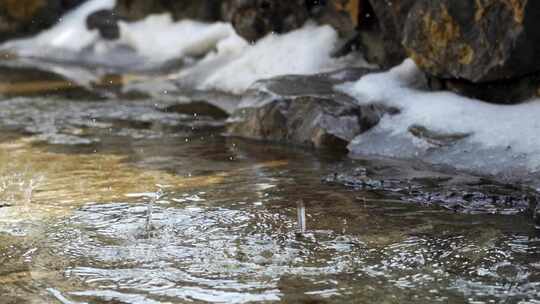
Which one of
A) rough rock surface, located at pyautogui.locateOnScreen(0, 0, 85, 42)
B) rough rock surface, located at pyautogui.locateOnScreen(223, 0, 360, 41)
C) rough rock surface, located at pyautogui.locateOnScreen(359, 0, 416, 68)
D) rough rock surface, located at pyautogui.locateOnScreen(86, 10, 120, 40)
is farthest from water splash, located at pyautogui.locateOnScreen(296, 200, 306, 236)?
rough rock surface, located at pyautogui.locateOnScreen(0, 0, 85, 42)

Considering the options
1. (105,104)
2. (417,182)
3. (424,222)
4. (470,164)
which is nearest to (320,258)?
(424,222)

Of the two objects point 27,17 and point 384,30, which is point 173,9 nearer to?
point 27,17

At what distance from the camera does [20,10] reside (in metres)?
19.7

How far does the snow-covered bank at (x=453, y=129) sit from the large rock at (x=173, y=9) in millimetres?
6989

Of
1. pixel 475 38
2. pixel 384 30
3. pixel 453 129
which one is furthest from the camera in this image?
pixel 384 30

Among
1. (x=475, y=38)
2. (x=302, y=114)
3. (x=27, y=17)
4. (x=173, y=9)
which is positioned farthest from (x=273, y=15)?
(x=27, y=17)

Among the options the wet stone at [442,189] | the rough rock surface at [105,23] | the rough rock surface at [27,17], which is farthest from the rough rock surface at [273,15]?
the rough rock surface at [27,17]

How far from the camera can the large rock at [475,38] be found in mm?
6679

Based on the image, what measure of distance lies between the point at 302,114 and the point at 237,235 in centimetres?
328

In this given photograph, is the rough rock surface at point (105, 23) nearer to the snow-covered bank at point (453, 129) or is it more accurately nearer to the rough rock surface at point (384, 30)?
the rough rock surface at point (384, 30)

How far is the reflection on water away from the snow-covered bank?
38cm

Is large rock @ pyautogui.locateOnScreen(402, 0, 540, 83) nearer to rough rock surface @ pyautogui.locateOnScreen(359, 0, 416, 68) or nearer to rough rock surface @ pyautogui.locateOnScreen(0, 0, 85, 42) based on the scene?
rough rock surface @ pyautogui.locateOnScreen(359, 0, 416, 68)

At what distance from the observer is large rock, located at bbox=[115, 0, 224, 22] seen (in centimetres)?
1494

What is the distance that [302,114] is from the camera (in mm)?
8000
